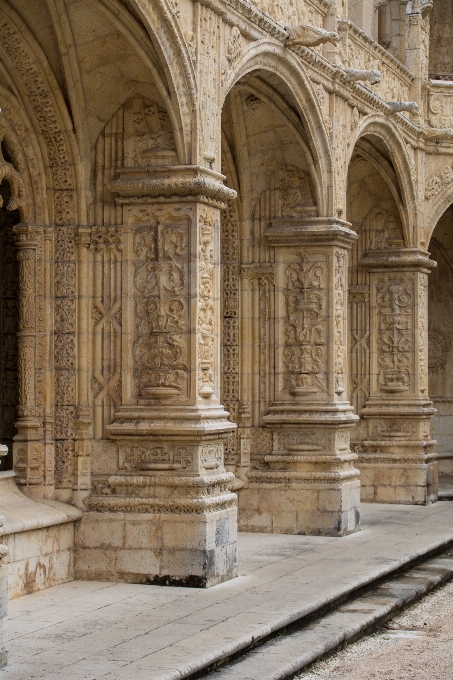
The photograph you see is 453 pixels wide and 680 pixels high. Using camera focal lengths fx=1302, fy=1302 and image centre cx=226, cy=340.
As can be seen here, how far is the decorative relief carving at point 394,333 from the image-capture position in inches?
637

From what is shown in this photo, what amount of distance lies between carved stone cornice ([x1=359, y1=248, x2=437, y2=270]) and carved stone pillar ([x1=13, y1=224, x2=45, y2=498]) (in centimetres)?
695

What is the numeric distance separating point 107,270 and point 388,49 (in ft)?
26.4

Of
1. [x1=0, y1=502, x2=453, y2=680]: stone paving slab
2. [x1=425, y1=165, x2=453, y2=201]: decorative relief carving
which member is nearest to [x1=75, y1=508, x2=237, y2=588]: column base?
[x1=0, y1=502, x2=453, y2=680]: stone paving slab

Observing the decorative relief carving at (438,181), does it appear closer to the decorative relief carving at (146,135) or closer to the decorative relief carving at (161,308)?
the decorative relief carving at (146,135)

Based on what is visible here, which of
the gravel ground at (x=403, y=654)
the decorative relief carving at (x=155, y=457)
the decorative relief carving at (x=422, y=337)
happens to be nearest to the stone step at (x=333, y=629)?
the gravel ground at (x=403, y=654)

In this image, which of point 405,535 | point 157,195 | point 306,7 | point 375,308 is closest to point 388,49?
point 375,308

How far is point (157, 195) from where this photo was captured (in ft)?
32.3

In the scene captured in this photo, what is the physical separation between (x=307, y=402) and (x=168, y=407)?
3385 mm

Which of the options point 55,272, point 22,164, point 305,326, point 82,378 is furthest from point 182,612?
point 305,326

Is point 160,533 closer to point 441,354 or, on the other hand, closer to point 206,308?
point 206,308

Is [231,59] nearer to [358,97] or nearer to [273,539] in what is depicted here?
[358,97]

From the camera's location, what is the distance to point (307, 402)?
42.3ft

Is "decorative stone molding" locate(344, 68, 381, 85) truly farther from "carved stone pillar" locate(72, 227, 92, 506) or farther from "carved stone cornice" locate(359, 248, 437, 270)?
"carved stone pillar" locate(72, 227, 92, 506)

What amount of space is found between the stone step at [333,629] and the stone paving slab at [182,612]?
0.09m
